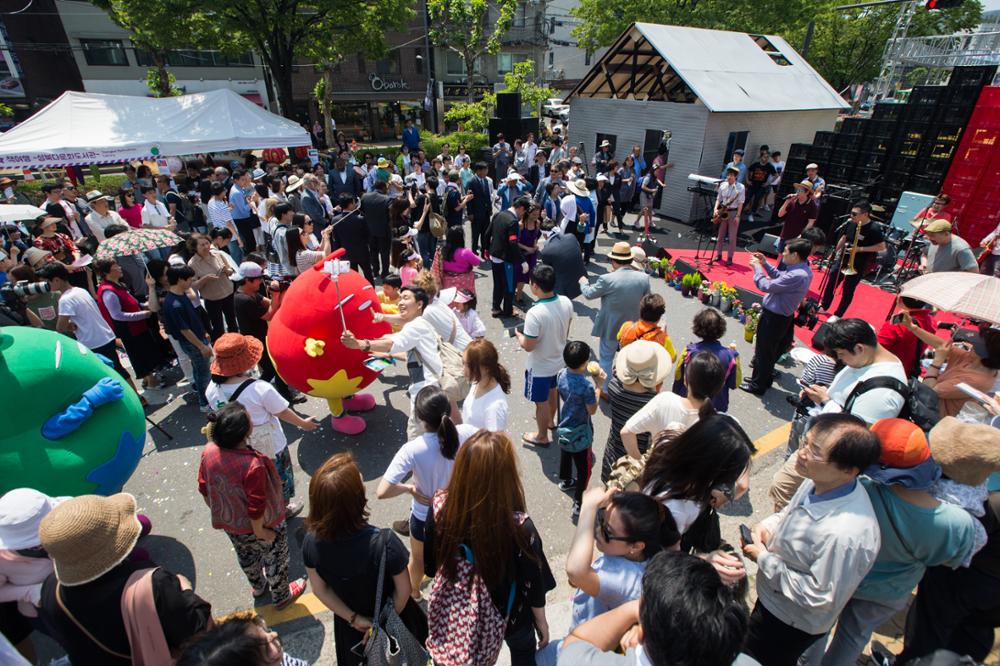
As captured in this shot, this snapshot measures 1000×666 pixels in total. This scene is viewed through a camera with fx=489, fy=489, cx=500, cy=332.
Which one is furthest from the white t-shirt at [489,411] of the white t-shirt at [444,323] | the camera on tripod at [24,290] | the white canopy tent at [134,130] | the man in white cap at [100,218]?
the white canopy tent at [134,130]

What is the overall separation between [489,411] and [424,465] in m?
0.76

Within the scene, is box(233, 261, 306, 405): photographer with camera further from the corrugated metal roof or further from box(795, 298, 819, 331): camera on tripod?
the corrugated metal roof

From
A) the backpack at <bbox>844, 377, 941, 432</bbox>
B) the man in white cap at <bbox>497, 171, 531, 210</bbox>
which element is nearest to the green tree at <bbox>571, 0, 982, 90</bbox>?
the man in white cap at <bbox>497, 171, 531, 210</bbox>

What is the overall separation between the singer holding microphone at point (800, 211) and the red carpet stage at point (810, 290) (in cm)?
96

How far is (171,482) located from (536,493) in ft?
12.1

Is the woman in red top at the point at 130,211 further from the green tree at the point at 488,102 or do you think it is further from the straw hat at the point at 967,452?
the green tree at the point at 488,102

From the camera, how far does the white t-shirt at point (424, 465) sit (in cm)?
320

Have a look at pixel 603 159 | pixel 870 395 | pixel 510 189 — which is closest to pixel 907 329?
pixel 870 395

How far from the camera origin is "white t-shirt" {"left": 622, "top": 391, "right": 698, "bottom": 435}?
10.8 ft

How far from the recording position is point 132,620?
2207 mm

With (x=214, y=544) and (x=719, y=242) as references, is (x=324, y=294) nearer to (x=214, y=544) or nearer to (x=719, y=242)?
(x=214, y=544)

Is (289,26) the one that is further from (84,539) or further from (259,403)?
(84,539)

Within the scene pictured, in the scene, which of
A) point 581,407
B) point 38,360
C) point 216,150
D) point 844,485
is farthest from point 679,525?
point 216,150

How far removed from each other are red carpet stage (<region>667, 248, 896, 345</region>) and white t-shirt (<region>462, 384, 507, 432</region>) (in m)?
5.90
